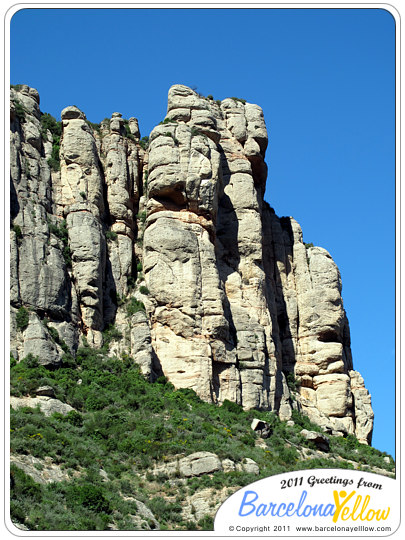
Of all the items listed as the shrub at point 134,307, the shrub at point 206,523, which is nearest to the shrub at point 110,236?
the shrub at point 134,307

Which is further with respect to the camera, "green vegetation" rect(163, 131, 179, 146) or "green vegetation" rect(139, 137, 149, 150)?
"green vegetation" rect(139, 137, 149, 150)

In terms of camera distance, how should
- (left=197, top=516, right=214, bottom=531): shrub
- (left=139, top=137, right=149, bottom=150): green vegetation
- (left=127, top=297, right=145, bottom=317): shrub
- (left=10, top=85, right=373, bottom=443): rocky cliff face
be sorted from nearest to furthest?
1. (left=197, top=516, right=214, bottom=531): shrub
2. (left=10, top=85, right=373, bottom=443): rocky cliff face
3. (left=127, top=297, right=145, bottom=317): shrub
4. (left=139, top=137, right=149, bottom=150): green vegetation

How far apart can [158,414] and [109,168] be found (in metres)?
22.1

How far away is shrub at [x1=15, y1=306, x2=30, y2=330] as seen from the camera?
57031 mm

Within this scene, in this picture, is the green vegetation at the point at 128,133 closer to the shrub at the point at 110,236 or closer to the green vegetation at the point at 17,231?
the shrub at the point at 110,236

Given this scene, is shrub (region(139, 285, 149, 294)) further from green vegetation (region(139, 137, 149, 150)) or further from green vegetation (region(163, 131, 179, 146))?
green vegetation (region(139, 137, 149, 150))

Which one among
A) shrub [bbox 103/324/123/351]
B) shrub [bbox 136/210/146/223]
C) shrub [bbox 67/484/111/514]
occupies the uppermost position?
shrub [bbox 136/210/146/223]

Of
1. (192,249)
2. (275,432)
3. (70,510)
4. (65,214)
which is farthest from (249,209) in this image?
(70,510)

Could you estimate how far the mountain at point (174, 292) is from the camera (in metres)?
56.3

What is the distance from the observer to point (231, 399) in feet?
201

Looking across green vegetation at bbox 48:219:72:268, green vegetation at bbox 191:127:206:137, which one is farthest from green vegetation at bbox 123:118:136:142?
green vegetation at bbox 48:219:72:268

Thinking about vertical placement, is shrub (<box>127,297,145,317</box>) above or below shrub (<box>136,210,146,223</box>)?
below

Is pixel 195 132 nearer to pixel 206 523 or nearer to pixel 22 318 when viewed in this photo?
pixel 22 318

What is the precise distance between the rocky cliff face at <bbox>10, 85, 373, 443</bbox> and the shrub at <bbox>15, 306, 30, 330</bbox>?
0.26 ft
